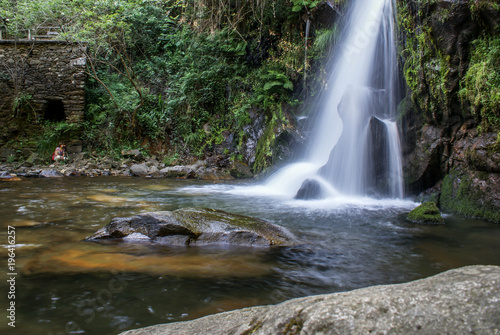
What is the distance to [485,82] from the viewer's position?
19.0 ft

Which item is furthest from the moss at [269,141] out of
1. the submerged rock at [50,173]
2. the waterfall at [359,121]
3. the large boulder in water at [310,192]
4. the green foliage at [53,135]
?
the green foliage at [53,135]

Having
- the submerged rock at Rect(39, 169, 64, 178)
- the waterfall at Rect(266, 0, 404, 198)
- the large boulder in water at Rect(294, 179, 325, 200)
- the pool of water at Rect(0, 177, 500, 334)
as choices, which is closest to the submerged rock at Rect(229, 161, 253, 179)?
the waterfall at Rect(266, 0, 404, 198)

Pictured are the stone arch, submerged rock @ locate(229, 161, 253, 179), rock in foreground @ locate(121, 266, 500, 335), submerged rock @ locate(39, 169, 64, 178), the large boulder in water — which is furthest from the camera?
the stone arch

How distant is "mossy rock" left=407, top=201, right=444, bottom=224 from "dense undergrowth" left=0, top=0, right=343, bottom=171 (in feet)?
23.5

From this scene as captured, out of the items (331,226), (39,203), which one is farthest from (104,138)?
(331,226)

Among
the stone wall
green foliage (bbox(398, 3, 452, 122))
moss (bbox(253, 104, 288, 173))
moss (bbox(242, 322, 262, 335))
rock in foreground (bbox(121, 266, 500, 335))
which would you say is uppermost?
the stone wall

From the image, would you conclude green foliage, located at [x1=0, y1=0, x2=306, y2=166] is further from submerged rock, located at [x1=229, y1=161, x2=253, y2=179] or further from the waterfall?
the waterfall

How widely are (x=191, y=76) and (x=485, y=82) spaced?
39.5 feet

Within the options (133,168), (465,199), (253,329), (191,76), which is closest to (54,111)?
(133,168)

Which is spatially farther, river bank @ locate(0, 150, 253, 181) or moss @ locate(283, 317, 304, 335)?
river bank @ locate(0, 150, 253, 181)

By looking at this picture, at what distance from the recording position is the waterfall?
841 cm

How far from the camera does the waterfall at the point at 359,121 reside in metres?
8.41

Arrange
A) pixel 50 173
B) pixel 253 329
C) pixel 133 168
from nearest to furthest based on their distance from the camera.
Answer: pixel 253 329 < pixel 50 173 < pixel 133 168

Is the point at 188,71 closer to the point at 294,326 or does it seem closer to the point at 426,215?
the point at 426,215
